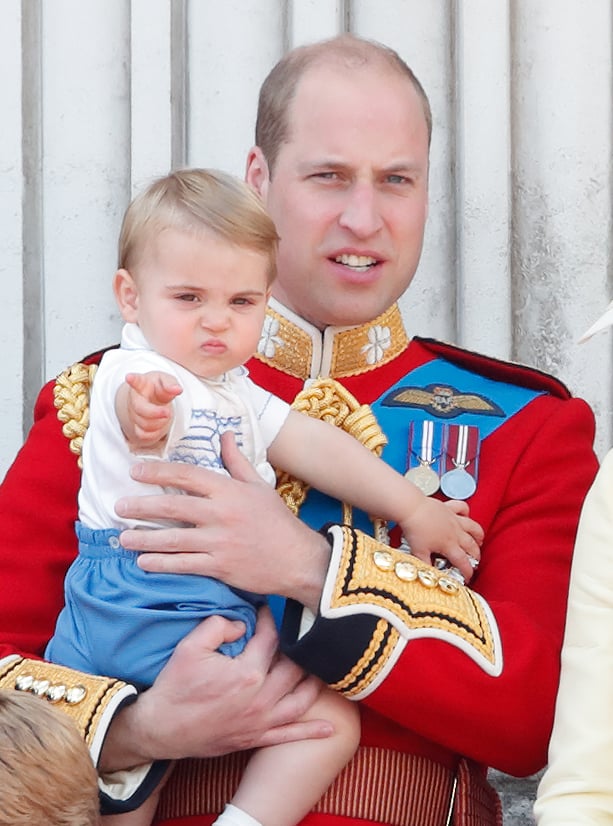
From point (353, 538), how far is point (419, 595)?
0.12m

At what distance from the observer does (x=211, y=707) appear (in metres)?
2.46

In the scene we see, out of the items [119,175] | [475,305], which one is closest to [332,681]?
[475,305]

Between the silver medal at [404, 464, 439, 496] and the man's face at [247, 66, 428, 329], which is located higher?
the man's face at [247, 66, 428, 329]

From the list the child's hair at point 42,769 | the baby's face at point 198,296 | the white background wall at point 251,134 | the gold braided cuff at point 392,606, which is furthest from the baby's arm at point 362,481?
the white background wall at point 251,134

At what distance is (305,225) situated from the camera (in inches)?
119

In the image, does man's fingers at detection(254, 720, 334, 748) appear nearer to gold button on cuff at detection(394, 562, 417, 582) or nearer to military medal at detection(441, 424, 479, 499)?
gold button on cuff at detection(394, 562, 417, 582)

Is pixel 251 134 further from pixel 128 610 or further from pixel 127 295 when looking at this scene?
pixel 128 610

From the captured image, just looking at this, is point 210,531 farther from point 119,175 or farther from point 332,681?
point 119,175

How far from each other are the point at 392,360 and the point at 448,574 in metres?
0.54

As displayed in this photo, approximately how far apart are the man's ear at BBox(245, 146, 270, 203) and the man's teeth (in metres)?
0.21

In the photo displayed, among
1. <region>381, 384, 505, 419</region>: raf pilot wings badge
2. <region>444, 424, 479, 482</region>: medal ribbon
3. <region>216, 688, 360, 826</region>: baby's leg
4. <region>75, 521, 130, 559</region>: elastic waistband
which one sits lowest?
<region>216, 688, 360, 826</region>: baby's leg

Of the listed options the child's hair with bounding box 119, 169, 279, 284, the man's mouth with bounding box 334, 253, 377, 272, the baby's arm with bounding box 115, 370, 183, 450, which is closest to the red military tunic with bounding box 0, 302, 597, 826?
the man's mouth with bounding box 334, 253, 377, 272

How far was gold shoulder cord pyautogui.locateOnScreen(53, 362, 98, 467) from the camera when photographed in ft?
8.81

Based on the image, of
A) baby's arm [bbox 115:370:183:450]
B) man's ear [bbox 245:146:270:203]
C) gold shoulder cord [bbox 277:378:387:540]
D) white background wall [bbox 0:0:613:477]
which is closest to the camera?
baby's arm [bbox 115:370:183:450]
